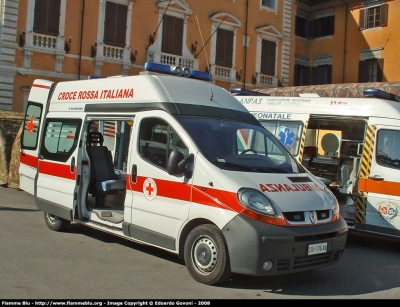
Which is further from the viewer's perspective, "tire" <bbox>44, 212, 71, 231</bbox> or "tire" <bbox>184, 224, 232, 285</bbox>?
"tire" <bbox>44, 212, 71, 231</bbox>

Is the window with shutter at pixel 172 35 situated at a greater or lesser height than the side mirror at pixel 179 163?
greater

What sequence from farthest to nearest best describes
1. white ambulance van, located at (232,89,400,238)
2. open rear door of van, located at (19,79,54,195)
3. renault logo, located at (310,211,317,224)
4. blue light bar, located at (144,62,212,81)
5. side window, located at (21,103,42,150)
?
side window, located at (21,103,42,150) < open rear door of van, located at (19,79,54,195) < white ambulance van, located at (232,89,400,238) < blue light bar, located at (144,62,212,81) < renault logo, located at (310,211,317,224)

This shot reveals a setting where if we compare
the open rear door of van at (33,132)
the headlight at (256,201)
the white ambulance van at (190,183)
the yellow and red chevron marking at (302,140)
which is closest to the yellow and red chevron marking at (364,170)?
the yellow and red chevron marking at (302,140)

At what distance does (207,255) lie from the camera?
5.59m

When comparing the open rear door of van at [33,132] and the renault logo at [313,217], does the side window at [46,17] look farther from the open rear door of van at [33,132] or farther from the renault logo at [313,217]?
the renault logo at [313,217]

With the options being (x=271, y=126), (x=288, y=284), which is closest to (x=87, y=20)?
(x=271, y=126)

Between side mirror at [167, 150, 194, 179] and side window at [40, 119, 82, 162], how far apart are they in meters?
2.36

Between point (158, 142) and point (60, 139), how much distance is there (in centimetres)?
233

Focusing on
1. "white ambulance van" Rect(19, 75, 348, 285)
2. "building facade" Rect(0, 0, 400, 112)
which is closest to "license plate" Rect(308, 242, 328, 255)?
"white ambulance van" Rect(19, 75, 348, 285)

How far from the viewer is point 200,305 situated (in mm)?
4824

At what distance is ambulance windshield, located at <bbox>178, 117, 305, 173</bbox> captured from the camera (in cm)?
592

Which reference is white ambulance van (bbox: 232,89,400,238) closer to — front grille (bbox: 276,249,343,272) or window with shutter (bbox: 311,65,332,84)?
front grille (bbox: 276,249,343,272)

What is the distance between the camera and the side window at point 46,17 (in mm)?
19047

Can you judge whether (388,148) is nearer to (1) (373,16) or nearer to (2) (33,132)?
(2) (33,132)
